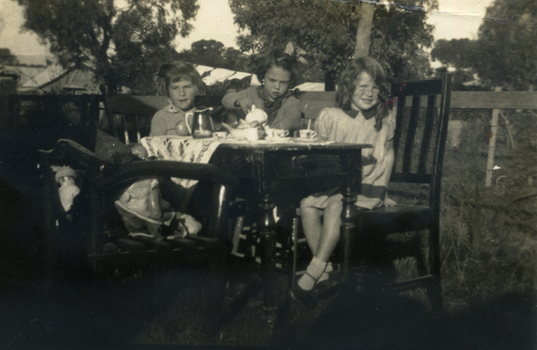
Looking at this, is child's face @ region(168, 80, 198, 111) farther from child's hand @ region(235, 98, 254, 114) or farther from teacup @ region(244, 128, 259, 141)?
teacup @ region(244, 128, 259, 141)

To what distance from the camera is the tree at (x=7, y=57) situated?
6.19ft

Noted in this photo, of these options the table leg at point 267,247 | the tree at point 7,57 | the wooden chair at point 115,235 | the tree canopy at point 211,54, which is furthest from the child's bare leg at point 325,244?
the tree at point 7,57

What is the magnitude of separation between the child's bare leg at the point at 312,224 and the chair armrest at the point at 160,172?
0.69 m

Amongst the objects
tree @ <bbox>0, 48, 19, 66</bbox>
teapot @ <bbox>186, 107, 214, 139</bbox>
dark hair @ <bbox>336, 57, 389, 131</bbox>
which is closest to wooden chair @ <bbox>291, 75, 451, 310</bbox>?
dark hair @ <bbox>336, 57, 389, 131</bbox>

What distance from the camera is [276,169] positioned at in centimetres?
186

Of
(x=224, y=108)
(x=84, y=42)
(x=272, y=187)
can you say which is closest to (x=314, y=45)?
(x=224, y=108)

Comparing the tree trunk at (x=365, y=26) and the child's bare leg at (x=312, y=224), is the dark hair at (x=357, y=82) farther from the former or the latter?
the child's bare leg at (x=312, y=224)

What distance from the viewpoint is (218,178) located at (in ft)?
5.73

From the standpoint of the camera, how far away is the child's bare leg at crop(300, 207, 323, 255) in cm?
230

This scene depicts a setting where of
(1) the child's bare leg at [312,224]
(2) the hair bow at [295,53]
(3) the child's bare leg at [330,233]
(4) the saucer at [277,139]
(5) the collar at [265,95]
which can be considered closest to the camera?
(4) the saucer at [277,139]

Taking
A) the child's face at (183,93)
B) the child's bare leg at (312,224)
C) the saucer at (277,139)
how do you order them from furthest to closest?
1. the child's face at (183,93)
2. the child's bare leg at (312,224)
3. the saucer at (277,139)

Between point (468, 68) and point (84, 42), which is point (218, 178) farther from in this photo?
point (468, 68)

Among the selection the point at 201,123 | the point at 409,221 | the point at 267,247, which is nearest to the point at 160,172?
the point at 267,247

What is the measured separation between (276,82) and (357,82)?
51 cm
